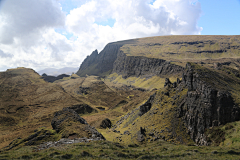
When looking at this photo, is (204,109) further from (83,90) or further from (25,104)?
(83,90)

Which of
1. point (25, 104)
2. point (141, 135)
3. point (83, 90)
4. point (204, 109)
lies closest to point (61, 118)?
point (141, 135)

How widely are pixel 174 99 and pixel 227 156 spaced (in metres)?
26.7

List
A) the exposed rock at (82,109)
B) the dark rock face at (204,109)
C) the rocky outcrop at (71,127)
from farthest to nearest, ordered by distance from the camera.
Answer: the exposed rock at (82,109)
the rocky outcrop at (71,127)
the dark rock face at (204,109)

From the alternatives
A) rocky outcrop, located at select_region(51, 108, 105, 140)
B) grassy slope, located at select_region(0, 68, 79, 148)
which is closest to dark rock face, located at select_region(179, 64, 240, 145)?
rocky outcrop, located at select_region(51, 108, 105, 140)

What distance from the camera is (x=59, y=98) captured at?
137 meters

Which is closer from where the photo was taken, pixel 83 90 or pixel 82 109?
→ pixel 82 109

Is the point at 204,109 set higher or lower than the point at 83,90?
lower

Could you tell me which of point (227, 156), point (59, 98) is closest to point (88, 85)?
point (59, 98)

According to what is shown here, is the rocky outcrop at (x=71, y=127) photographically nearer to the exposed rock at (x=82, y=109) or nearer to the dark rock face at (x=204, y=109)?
the dark rock face at (x=204, y=109)

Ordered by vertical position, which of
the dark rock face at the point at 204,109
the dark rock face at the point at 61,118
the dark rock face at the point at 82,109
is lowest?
the dark rock face at the point at 82,109

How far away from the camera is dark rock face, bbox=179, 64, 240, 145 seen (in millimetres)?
38688

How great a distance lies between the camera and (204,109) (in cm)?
4059

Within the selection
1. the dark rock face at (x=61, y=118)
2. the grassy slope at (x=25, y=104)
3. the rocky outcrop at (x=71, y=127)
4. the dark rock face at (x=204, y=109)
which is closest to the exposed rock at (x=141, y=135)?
the rocky outcrop at (x=71, y=127)

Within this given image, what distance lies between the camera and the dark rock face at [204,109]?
127 feet
